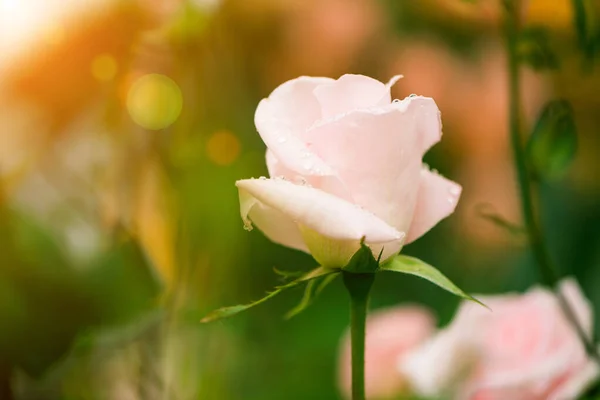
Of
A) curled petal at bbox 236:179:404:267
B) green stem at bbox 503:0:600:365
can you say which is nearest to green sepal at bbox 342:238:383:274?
curled petal at bbox 236:179:404:267

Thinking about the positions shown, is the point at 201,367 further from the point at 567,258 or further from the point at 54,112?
the point at 567,258

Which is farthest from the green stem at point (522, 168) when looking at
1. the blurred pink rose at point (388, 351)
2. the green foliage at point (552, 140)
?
the blurred pink rose at point (388, 351)

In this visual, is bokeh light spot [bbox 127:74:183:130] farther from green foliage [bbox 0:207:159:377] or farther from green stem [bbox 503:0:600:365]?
green stem [bbox 503:0:600:365]

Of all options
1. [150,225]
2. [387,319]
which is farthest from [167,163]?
[387,319]

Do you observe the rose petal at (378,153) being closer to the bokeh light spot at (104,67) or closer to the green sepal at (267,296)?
the green sepal at (267,296)

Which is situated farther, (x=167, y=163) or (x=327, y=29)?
(x=327, y=29)

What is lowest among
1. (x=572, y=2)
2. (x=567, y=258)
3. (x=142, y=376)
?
(x=567, y=258)

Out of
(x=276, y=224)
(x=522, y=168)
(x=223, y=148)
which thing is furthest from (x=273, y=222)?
(x=223, y=148)
